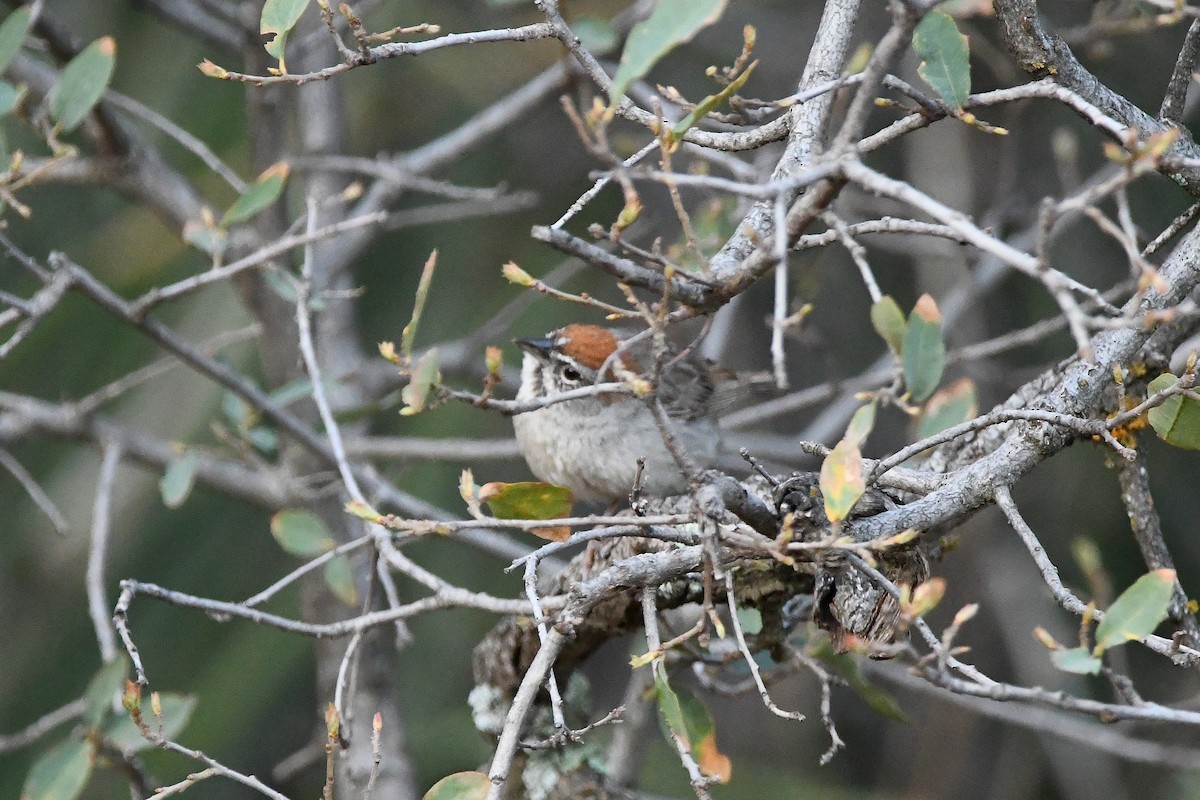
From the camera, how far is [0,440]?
3627mm

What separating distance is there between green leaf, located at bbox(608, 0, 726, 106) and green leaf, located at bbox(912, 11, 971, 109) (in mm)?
472

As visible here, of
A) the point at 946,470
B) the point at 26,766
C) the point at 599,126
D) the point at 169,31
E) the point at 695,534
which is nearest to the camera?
the point at 599,126

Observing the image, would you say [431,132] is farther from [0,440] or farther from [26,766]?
[26,766]

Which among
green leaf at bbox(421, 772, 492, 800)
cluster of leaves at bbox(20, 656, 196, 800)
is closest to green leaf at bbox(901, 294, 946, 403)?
green leaf at bbox(421, 772, 492, 800)

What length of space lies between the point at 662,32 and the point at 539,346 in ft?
7.37

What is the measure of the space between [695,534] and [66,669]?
13.1 ft

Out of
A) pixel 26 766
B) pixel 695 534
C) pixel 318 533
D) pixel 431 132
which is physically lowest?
pixel 26 766

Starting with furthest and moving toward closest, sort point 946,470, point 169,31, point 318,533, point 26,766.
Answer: point 169,31
point 26,766
point 318,533
point 946,470

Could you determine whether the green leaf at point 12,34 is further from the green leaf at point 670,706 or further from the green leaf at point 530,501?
the green leaf at point 670,706

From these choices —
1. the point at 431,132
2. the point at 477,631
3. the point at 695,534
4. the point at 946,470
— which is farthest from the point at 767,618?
the point at 431,132

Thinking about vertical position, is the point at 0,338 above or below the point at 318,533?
above

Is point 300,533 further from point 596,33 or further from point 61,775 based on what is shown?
point 596,33

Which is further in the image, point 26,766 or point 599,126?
point 26,766

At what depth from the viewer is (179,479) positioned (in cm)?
321
